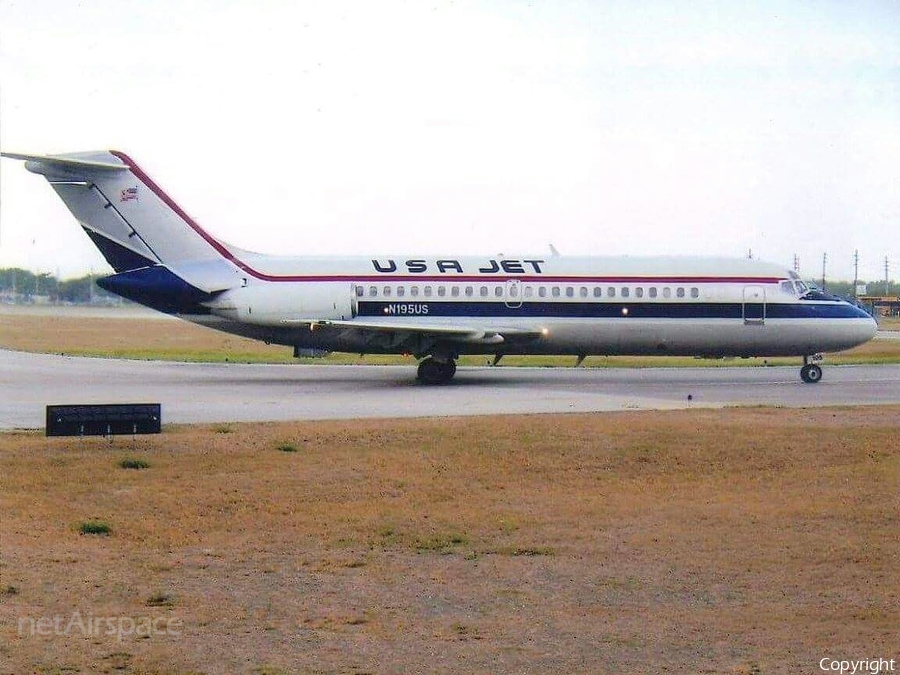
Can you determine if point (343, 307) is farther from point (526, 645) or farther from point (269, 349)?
point (526, 645)

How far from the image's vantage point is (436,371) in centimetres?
3047

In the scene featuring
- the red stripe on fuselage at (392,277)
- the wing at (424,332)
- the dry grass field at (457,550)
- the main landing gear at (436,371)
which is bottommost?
the dry grass field at (457,550)

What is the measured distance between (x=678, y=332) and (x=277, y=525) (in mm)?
20350

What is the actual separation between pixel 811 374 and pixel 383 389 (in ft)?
42.9

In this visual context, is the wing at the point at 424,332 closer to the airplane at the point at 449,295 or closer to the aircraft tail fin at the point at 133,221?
the airplane at the point at 449,295

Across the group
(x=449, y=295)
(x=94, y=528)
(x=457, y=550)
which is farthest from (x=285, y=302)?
(x=457, y=550)

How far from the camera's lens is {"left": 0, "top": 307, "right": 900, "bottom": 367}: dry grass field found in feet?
132

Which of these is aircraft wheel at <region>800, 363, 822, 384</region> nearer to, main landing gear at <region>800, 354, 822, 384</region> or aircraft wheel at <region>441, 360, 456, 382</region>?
main landing gear at <region>800, 354, 822, 384</region>

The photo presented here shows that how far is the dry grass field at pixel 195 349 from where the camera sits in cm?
4012

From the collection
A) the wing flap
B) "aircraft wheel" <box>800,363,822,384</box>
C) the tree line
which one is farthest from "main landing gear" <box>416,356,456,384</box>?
the tree line

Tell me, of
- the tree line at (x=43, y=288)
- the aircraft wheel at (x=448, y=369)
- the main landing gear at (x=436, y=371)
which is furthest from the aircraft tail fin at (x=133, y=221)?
the tree line at (x=43, y=288)

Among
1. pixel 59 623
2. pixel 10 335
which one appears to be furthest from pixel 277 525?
pixel 10 335

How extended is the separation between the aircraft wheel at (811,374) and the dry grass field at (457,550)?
12.8 meters

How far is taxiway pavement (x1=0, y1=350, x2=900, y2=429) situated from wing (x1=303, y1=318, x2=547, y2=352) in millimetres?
1309
